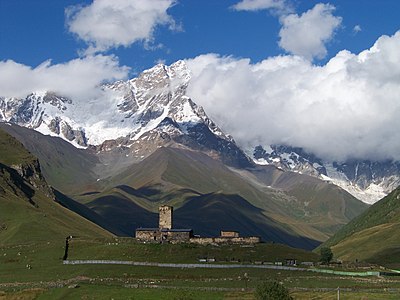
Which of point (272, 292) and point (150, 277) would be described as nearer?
point (272, 292)

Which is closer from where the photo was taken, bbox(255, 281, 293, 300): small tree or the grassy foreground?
bbox(255, 281, 293, 300): small tree

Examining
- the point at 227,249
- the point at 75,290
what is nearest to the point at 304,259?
the point at 227,249

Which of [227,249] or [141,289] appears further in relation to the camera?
[227,249]

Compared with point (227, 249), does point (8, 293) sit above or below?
below

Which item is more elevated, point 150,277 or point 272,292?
point 150,277

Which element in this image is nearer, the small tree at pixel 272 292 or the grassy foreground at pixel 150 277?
the small tree at pixel 272 292

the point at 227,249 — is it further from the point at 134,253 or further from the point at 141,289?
the point at 141,289

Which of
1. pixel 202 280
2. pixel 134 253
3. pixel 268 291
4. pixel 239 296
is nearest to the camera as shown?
pixel 268 291

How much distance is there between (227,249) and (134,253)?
2645cm

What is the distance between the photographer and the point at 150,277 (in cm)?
15538

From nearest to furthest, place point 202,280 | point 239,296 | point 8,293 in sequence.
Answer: point 239,296 → point 8,293 → point 202,280

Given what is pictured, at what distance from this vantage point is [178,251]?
616ft

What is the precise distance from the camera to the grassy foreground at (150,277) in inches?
5236

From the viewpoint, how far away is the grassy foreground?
133000mm
